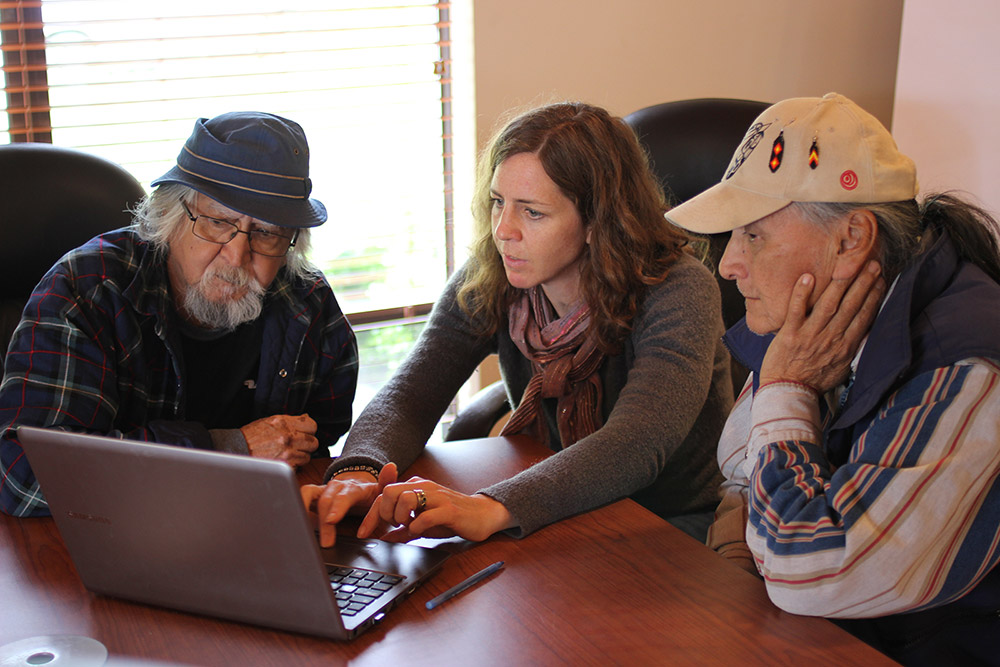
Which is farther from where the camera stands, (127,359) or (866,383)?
(127,359)

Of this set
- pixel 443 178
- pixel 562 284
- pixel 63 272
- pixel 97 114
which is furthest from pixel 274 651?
pixel 443 178

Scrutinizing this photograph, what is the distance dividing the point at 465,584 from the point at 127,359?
779 millimetres

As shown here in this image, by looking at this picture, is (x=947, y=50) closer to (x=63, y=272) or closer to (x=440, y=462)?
(x=440, y=462)

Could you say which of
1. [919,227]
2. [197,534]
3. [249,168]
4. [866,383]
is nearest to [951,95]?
[919,227]

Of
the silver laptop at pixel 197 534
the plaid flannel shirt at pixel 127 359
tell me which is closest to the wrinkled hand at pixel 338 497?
the silver laptop at pixel 197 534

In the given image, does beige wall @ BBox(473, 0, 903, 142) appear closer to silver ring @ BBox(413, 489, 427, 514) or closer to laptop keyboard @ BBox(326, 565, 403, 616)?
silver ring @ BBox(413, 489, 427, 514)

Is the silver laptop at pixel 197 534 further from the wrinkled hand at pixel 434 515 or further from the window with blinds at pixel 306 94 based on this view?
the window with blinds at pixel 306 94

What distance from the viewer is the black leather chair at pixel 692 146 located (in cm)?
207

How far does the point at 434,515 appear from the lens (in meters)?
1.22

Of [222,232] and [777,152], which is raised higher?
[777,152]

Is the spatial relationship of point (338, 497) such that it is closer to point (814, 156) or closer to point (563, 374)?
point (563, 374)

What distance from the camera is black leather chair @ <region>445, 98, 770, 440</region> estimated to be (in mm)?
2068

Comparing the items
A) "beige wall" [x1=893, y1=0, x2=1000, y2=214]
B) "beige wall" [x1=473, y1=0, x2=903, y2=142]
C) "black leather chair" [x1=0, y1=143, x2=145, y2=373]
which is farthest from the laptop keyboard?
"beige wall" [x1=893, y1=0, x2=1000, y2=214]

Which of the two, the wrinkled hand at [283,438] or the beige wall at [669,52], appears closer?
the wrinkled hand at [283,438]
